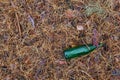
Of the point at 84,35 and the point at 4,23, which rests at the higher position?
the point at 4,23

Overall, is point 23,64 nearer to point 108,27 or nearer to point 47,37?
point 47,37

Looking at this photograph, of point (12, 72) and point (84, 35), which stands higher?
point (84, 35)

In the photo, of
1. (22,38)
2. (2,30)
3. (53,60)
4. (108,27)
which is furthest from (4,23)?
(108,27)

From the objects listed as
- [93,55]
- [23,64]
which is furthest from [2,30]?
[93,55]

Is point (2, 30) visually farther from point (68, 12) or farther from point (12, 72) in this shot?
point (68, 12)

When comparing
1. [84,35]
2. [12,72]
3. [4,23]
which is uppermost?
[4,23]

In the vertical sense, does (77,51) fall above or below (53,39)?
below
